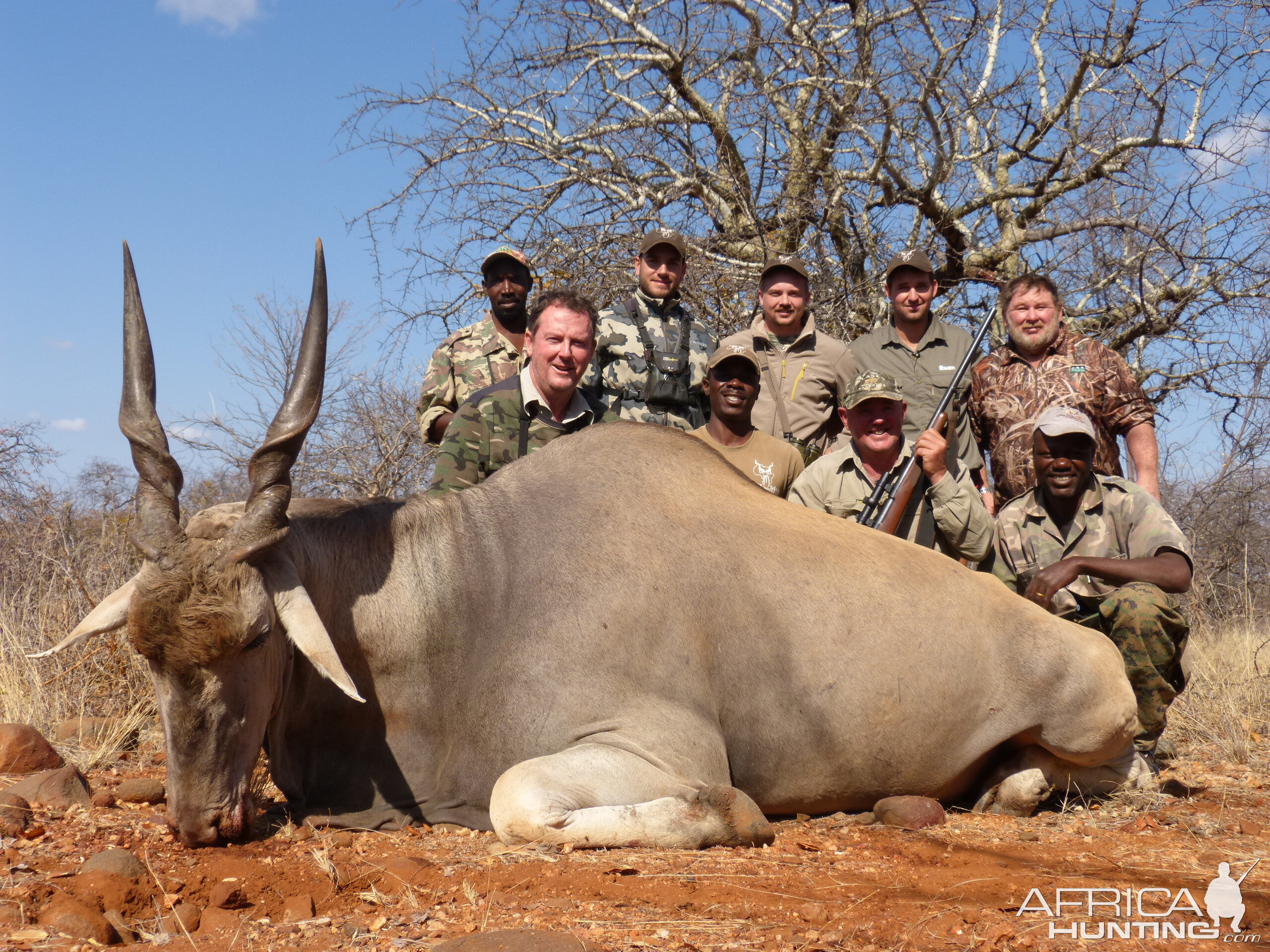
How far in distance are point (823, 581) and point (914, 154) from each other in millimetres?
7364

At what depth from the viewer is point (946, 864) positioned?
13.6 ft

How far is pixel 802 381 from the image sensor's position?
7.88m

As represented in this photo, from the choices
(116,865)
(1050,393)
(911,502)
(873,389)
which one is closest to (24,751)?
(116,865)

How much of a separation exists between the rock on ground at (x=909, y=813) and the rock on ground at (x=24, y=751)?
13.4 ft

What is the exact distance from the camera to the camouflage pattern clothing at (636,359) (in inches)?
311

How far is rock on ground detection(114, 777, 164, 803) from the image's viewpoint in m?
5.00

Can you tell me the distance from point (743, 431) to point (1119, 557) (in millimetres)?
2370

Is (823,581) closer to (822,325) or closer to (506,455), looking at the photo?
(506,455)

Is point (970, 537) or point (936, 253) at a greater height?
point (936, 253)

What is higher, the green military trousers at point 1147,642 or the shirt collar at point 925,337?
the shirt collar at point 925,337

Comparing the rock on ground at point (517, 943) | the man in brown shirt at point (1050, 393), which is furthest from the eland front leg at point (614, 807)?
the man in brown shirt at point (1050, 393)

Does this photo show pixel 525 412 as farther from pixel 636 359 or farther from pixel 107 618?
pixel 107 618

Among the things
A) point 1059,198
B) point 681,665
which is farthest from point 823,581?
point 1059,198

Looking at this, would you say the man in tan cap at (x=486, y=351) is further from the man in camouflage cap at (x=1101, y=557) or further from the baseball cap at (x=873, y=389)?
the man in camouflage cap at (x=1101, y=557)
